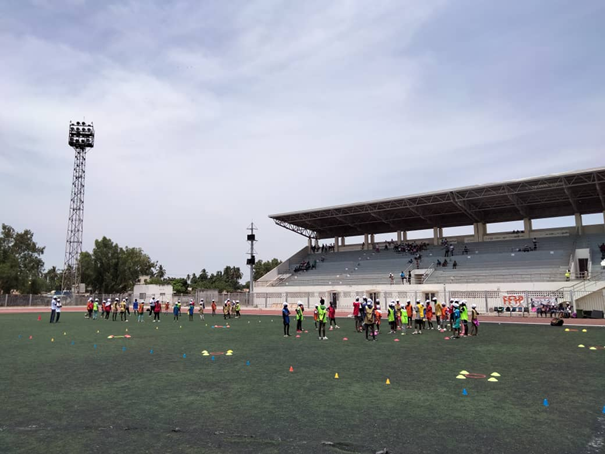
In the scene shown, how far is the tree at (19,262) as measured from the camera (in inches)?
2498

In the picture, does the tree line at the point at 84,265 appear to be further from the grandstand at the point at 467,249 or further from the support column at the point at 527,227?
the support column at the point at 527,227

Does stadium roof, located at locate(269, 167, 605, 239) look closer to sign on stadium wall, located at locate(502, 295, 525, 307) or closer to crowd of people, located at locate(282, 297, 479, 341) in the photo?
sign on stadium wall, located at locate(502, 295, 525, 307)

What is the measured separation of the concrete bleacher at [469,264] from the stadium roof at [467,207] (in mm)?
3464

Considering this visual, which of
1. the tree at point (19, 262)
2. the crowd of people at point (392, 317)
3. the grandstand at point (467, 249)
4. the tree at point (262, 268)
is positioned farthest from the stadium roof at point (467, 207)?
the tree at point (262, 268)

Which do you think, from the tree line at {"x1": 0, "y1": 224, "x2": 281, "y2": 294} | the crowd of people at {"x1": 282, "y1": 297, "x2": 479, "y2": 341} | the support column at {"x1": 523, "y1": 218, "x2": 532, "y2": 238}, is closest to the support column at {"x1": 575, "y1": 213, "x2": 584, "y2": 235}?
the support column at {"x1": 523, "y1": 218, "x2": 532, "y2": 238}

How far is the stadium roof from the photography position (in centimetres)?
4116

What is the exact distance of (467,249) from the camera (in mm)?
49031

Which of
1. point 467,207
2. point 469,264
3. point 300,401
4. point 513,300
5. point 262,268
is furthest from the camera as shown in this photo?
point 262,268

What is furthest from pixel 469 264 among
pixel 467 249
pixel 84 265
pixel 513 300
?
pixel 84 265

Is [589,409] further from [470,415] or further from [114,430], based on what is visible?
[114,430]

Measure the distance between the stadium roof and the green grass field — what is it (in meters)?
31.4

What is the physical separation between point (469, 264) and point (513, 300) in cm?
1225

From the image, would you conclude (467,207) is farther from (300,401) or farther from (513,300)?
(300,401)

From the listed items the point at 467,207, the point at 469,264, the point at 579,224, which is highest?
the point at 467,207
